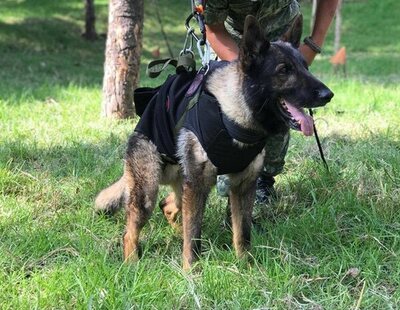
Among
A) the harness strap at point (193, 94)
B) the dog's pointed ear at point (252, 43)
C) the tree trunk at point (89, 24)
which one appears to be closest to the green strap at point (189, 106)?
the harness strap at point (193, 94)

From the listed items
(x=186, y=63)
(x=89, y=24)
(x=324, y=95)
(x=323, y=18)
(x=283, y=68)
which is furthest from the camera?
(x=89, y=24)

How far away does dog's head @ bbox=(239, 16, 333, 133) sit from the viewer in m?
2.72

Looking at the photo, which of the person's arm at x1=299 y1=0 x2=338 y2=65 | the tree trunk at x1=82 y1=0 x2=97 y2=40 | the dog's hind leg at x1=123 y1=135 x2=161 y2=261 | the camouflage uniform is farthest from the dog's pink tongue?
the tree trunk at x1=82 y1=0 x2=97 y2=40

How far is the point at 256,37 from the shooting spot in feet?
9.18

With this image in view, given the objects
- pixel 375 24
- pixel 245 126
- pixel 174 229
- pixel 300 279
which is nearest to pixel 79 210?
pixel 174 229

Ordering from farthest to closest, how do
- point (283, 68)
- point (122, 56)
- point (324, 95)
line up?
point (122, 56), point (283, 68), point (324, 95)

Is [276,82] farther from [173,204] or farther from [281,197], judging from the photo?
[281,197]

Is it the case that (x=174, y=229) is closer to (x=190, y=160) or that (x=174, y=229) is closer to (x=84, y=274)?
(x=190, y=160)

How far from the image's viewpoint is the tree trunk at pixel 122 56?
6328mm

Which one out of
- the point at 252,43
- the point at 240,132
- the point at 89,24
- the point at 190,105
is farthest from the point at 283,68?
the point at 89,24

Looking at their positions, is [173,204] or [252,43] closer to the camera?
[252,43]

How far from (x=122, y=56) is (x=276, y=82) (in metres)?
3.87

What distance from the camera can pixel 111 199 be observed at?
3.56 m

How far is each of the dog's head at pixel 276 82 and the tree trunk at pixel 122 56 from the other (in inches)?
145
